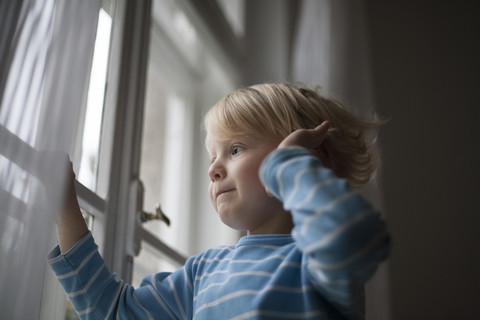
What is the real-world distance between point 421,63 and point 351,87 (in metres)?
0.99

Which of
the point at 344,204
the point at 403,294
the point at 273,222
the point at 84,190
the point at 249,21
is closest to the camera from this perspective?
the point at 344,204

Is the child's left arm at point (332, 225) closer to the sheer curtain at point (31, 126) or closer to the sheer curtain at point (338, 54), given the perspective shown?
the sheer curtain at point (31, 126)

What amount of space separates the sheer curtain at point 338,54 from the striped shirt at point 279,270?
100 centimetres

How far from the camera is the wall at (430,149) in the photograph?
2.36 m

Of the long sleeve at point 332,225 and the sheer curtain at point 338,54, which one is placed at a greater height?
the sheer curtain at point 338,54

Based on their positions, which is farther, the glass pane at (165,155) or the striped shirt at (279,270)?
the glass pane at (165,155)

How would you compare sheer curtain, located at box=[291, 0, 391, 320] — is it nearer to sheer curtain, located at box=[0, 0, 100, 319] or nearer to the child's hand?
the child's hand

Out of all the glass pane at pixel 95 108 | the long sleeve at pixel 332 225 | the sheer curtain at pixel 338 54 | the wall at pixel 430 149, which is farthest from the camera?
the wall at pixel 430 149

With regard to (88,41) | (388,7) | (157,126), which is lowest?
(88,41)

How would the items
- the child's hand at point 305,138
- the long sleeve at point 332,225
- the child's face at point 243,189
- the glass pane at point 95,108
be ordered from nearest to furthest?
the long sleeve at point 332,225, the child's hand at point 305,138, the child's face at point 243,189, the glass pane at point 95,108

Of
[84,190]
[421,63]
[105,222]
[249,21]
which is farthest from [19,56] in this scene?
[421,63]

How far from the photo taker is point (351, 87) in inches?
72.5

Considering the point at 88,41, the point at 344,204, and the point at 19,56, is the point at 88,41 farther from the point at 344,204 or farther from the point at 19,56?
the point at 344,204

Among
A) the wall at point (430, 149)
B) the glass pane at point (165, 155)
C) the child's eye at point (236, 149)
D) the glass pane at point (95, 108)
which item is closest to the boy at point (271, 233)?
the child's eye at point (236, 149)
